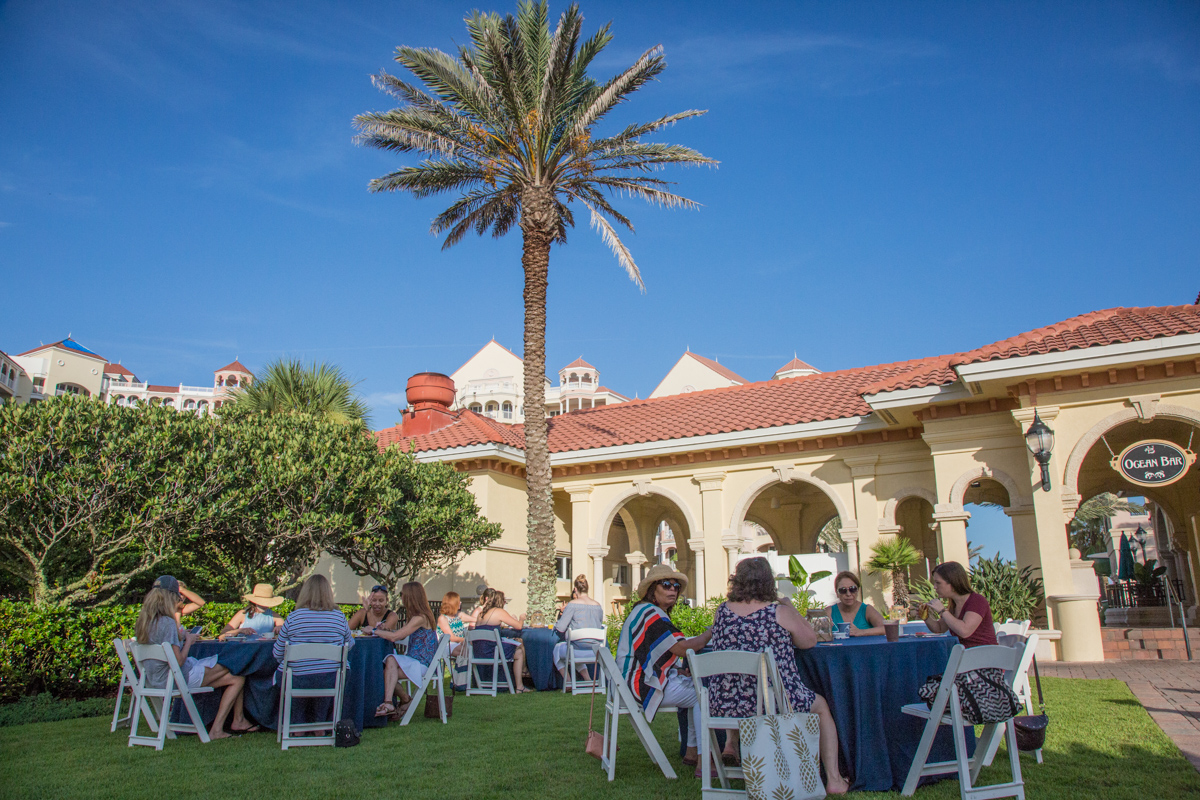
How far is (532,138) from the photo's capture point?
13.6m

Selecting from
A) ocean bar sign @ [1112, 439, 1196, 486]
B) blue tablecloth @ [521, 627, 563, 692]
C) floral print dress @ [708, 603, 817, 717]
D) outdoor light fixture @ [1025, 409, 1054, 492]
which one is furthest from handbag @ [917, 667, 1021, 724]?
ocean bar sign @ [1112, 439, 1196, 486]

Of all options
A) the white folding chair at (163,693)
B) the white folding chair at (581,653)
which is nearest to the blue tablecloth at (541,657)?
the white folding chair at (581,653)

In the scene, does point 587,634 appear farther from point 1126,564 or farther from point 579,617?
point 1126,564

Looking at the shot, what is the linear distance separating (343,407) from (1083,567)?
14616mm

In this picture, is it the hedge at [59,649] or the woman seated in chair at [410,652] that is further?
the hedge at [59,649]

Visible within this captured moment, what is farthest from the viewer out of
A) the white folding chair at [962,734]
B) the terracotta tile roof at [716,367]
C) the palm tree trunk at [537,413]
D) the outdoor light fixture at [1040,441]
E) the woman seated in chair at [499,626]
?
the terracotta tile roof at [716,367]

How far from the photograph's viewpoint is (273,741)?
6.49 m

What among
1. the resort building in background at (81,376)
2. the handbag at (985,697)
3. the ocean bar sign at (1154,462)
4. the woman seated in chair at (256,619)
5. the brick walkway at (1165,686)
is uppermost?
the resort building in background at (81,376)

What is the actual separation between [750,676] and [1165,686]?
23.4 ft

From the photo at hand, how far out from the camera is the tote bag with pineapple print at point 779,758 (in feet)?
13.2

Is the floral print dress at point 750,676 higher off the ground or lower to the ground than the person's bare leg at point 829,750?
higher

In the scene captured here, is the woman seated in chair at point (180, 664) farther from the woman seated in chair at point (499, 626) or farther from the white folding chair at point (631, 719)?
the woman seated in chair at point (499, 626)

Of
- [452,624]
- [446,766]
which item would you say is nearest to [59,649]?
[452,624]

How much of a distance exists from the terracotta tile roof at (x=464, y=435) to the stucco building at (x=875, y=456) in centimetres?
9
